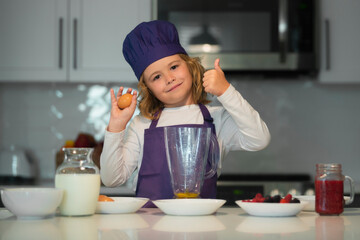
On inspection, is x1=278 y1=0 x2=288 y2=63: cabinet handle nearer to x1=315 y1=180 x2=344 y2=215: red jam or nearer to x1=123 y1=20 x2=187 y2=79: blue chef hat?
x1=123 y1=20 x2=187 y2=79: blue chef hat

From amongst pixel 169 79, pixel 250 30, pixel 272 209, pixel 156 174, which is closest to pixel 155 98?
pixel 169 79

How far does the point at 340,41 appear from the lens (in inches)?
118

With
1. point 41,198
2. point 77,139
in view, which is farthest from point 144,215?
point 77,139

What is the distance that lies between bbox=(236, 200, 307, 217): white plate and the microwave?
182 centimetres

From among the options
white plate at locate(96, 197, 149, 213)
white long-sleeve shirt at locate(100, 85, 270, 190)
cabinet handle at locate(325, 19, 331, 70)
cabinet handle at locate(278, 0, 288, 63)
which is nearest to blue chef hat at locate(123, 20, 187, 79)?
white long-sleeve shirt at locate(100, 85, 270, 190)

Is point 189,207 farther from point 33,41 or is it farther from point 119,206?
point 33,41

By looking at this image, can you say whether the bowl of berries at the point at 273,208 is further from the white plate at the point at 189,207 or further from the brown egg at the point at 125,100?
the brown egg at the point at 125,100

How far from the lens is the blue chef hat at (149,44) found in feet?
5.71

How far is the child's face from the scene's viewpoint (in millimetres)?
1725

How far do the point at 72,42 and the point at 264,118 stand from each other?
1.18 meters

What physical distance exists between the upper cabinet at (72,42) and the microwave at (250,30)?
0.73 feet

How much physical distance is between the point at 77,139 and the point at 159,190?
157cm

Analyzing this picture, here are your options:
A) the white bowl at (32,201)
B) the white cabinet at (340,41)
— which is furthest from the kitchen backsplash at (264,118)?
the white bowl at (32,201)

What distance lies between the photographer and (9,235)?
920 millimetres
